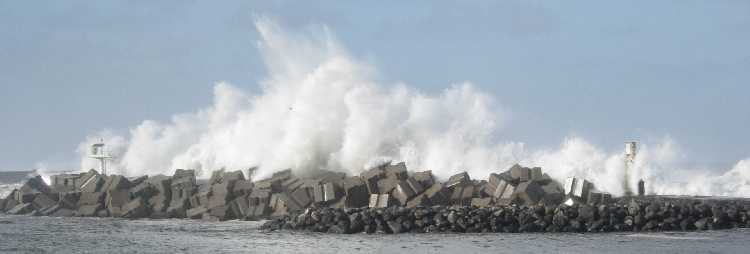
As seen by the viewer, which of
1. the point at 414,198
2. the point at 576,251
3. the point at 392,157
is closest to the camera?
the point at 576,251

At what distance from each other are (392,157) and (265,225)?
37.6 ft

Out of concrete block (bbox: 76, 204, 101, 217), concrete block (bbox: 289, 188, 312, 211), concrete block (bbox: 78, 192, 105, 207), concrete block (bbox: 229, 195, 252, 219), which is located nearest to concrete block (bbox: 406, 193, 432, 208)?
concrete block (bbox: 289, 188, 312, 211)

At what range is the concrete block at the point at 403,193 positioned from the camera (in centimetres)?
2481

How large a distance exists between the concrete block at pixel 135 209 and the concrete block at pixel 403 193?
22.2ft

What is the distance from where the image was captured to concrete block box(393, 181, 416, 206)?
24814 millimetres

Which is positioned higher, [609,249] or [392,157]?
[392,157]

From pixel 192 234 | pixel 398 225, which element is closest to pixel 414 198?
pixel 398 225

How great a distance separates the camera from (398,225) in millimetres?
21281

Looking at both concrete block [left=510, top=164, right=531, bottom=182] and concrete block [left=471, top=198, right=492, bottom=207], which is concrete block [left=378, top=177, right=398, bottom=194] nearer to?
concrete block [left=471, top=198, right=492, bottom=207]

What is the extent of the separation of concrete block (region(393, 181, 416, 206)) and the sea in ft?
11.0

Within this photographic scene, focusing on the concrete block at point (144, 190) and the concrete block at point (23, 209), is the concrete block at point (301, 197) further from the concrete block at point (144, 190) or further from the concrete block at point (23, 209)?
the concrete block at point (23, 209)

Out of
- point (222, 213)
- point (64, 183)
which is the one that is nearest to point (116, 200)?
point (222, 213)

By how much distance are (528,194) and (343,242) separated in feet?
19.3

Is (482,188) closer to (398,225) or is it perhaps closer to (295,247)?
(398,225)
